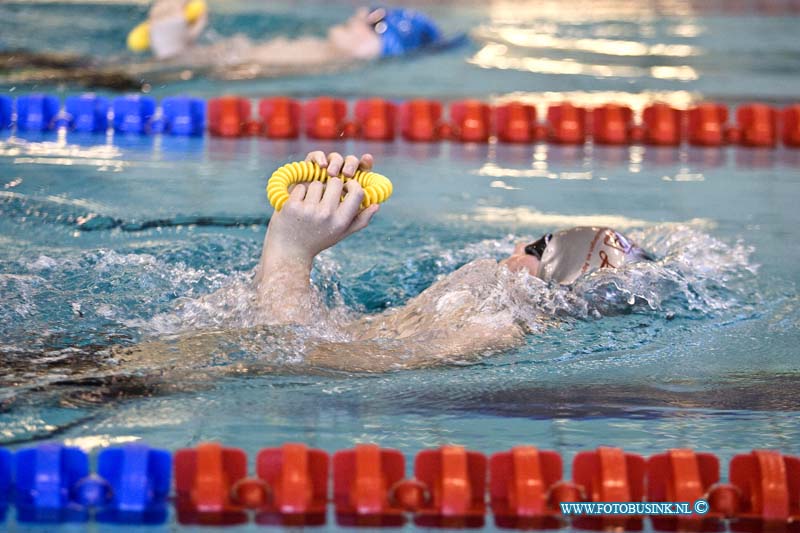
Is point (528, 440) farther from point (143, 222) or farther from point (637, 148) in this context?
point (637, 148)

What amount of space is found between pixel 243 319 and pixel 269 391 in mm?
290

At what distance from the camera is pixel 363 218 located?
268 cm

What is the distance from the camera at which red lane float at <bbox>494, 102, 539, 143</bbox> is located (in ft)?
17.8

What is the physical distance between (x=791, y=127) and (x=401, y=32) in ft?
8.64

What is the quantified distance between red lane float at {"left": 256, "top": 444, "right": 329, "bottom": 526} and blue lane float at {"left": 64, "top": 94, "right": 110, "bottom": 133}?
3347mm

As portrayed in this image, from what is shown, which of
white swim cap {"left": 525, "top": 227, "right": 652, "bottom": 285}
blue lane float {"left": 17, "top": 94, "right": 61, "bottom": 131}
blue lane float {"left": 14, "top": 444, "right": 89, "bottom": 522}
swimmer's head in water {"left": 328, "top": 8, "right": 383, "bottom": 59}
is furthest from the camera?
swimmer's head in water {"left": 328, "top": 8, "right": 383, "bottom": 59}

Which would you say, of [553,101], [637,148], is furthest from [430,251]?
[553,101]

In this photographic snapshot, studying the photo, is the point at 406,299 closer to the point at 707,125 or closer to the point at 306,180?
the point at 306,180

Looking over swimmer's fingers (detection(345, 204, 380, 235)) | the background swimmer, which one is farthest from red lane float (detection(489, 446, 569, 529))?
the background swimmer

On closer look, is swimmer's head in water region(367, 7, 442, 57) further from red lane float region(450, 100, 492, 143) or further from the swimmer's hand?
the swimmer's hand

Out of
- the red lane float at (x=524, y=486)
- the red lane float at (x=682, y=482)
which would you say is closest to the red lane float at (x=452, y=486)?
the red lane float at (x=524, y=486)

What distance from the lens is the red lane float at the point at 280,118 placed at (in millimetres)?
5328

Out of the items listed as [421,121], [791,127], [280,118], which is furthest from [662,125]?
[280,118]

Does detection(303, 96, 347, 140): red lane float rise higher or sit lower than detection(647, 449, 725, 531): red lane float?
higher
